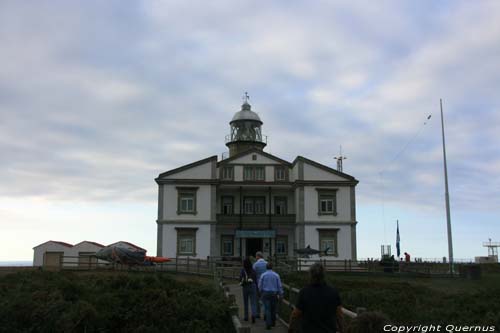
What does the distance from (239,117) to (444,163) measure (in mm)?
21395

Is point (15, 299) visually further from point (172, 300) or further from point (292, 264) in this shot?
point (292, 264)

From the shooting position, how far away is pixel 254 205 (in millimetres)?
44562

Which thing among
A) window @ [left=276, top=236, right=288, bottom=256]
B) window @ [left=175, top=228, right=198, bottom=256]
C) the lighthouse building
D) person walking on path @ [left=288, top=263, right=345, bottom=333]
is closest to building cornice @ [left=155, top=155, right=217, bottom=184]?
the lighthouse building

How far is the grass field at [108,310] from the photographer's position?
14352mm

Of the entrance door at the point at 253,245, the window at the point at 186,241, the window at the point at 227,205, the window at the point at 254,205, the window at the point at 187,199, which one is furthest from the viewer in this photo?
the window at the point at 254,205

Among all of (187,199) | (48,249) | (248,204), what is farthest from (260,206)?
(48,249)

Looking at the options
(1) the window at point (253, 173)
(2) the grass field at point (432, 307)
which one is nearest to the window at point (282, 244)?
(1) the window at point (253, 173)

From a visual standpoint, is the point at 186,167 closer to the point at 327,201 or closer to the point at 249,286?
the point at 327,201

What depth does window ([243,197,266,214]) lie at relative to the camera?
146ft

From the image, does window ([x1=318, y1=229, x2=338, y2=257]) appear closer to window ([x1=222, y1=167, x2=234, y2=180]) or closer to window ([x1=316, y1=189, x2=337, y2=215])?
window ([x1=316, y1=189, x2=337, y2=215])

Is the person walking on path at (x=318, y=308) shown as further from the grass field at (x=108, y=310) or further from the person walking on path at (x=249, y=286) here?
the grass field at (x=108, y=310)

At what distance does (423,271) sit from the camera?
34.9 metres

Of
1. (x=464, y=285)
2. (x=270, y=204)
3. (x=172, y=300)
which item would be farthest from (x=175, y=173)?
(x=172, y=300)

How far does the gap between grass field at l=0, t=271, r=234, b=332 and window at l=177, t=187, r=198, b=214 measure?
70.0 ft
